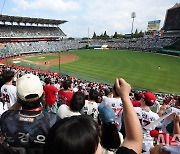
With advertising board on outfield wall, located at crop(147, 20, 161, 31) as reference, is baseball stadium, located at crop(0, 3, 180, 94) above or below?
below

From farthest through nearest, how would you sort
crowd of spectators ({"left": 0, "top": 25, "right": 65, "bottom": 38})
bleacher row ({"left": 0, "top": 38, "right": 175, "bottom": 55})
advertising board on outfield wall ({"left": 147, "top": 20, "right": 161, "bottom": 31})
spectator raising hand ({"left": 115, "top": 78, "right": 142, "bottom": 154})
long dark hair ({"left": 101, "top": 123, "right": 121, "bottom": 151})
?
advertising board on outfield wall ({"left": 147, "top": 20, "right": 161, "bottom": 31}), crowd of spectators ({"left": 0, "top": 25, "right": 65, "bottom": 38}), bleacher row ({"left": 0, "top": 38, "right": 175, "bottom": 55}), long dark hair ({"left": 101, "top": 123, "right": 121, "bottom": 151}), spectator raising hand ({"left": 115, "top": 78, "right": 142, "bottom": 154})

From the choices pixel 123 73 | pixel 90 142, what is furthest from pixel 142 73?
pixel 90 142

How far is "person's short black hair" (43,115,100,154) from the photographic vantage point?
1.75m

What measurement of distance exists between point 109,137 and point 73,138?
3.56ft

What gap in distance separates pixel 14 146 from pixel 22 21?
8628 centimetres

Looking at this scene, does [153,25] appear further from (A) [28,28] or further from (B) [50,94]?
(B) [50,94]

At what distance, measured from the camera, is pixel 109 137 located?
273 cm

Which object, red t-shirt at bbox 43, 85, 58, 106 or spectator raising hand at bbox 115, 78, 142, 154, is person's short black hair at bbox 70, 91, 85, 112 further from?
red t-shirt at bbox 43, 85, 58, 106

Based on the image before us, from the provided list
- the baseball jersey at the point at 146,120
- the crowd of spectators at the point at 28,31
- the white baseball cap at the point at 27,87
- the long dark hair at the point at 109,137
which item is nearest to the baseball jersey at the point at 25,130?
the white baseball cap at the point at 27,87

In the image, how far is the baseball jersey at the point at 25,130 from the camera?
2916mm

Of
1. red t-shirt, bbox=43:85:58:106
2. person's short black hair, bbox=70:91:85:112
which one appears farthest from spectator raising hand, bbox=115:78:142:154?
red t-shirt, bbox=43:85:58:106

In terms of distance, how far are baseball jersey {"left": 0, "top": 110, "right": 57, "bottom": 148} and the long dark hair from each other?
2.61ft

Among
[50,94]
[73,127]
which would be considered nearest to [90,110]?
[50,94]

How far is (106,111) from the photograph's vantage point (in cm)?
288
